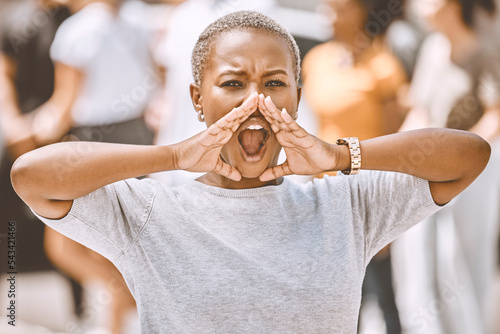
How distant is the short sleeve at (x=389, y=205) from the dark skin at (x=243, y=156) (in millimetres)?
33

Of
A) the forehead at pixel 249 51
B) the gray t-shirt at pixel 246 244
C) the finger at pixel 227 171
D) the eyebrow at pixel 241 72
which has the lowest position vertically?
the gray t-shirt at pixel 246 244

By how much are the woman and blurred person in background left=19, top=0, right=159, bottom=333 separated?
64 centimetres

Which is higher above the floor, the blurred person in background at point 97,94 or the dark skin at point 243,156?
the blurred person in background at point 97,94

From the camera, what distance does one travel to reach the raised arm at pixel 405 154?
0.90m

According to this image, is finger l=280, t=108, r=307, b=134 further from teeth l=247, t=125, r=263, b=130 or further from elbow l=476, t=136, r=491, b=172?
elbow l=476, t=136, r=491, b=172

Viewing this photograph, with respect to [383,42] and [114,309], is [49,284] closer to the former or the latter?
[114,309]

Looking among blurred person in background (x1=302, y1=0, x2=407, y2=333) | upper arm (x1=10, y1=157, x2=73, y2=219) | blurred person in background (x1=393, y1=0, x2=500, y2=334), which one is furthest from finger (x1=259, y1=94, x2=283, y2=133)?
blurred person in background (x1=393, y1=0, x2=500, y2=334)

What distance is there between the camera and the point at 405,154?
91cm

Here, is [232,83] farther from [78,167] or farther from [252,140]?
[78,167]

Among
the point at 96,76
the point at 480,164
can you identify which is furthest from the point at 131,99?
the point at 480,164

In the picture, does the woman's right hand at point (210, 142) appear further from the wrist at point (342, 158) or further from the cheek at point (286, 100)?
the wrist at point (342, 158)

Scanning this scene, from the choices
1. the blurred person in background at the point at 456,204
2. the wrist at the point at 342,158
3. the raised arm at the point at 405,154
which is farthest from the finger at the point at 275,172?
the blurred person in background at the point at 456,204

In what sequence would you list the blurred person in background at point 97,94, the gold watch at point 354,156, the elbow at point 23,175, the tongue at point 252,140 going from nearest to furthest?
the elbow at point 23,175, the gold watch at point 354,156, the tongue at point 252,140, the blurred person in background at point 97,94

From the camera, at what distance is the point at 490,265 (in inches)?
66.7
